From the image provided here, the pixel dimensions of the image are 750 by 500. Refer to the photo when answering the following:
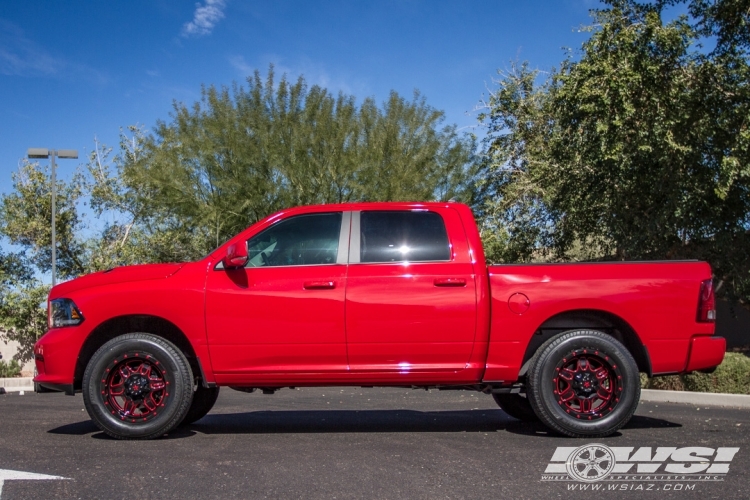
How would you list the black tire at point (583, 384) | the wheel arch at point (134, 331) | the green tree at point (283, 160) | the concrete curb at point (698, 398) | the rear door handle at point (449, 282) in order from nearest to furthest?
the black tire at point (583, 384), the rear door handle at point (449, 282), the wheel arch at point (134, 331), the concrete curb at point (698, 398), the green tree at point (283, 160)

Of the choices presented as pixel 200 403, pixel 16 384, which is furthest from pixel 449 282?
pixel 16 384

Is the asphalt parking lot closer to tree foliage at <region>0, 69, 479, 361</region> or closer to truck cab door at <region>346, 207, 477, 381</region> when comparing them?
truck cab door at <region>346, 207, 477, 381</region>

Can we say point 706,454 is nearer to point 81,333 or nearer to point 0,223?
point 81,333

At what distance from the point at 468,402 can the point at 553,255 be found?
12.3 m

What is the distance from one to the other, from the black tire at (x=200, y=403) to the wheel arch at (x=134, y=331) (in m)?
0.82

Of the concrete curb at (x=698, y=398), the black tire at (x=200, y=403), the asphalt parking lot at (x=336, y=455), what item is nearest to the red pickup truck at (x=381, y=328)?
the asphalt parking lot at (x=336, y=455)

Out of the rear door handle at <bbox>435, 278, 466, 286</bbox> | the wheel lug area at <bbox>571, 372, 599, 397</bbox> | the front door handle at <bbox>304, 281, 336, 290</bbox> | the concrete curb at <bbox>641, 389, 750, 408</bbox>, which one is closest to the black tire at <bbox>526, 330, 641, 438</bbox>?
the wheel lug area at <bbox>571, 372, 599, 397</bbox>

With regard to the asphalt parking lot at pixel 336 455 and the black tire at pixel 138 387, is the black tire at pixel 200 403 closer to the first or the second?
the asphalt parking lot at pixel 336 455

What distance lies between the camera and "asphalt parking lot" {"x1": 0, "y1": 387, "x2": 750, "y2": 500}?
4.74m

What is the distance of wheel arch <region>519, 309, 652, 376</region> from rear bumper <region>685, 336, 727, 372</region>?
35cm

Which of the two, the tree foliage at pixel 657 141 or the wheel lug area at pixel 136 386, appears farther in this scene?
the tree foliage at pixel 657 141

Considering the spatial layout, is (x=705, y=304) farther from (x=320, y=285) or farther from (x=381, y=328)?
(x=320, y=285)

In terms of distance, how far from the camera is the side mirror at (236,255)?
259 inches

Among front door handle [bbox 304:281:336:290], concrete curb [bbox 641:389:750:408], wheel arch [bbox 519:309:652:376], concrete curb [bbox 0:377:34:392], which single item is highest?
front door handle [bbox 304:281:336:290]
